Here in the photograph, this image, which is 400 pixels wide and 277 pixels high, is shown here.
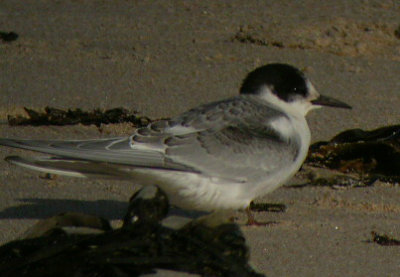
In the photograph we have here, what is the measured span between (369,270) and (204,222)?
82 cm

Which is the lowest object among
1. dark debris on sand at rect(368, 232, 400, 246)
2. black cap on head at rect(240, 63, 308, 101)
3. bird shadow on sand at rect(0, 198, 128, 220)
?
bird shadow on sand at rect(0, 198, 128, 220)

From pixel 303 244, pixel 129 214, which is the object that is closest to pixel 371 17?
pixel 303 244

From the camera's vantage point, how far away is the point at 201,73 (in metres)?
7.06

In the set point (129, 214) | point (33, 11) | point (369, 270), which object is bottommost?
point (33, 11)

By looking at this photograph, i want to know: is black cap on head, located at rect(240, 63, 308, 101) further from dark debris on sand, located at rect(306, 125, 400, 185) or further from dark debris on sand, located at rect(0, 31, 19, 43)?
dark debris on sand, located at rect(0, 31, 19, 43)

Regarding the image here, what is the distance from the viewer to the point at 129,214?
12.1ft

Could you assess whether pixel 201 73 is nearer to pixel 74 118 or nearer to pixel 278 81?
pixel 74 118

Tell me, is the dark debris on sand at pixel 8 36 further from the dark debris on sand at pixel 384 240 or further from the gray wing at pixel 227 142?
the dark debris on sand at pixel 384 240

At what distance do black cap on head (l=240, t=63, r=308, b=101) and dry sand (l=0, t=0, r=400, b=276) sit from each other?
0.51 m

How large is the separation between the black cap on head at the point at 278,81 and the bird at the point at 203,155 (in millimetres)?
212

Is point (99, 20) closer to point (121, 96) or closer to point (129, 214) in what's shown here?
point (121, 96)

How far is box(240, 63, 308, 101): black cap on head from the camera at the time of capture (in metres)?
5.29

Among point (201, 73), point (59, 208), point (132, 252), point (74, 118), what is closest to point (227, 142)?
point (59, 208)

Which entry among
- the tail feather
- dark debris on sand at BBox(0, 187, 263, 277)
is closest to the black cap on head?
the tail feather
